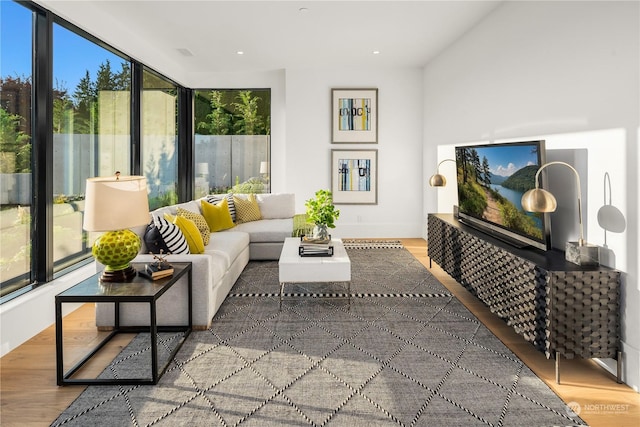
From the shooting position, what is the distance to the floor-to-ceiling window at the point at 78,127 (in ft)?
12.2

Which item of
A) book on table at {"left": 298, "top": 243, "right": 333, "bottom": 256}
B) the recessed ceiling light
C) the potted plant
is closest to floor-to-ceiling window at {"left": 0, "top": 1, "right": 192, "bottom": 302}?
the recessed ceiling light

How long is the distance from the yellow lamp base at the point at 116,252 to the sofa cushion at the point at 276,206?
3381 mm

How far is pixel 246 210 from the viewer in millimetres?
5785

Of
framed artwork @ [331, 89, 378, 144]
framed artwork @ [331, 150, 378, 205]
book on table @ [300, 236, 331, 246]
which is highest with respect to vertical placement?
framed artwork @ [331, 89, 378, 144]

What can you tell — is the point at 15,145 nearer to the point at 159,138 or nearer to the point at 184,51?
the point at 159,138

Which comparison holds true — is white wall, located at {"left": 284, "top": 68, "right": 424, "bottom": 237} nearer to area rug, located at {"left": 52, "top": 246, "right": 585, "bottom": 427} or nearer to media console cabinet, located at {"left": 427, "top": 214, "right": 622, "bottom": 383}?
area rug, located at {"left": 52, "top": 246, "right": 585, "bottom": 427}

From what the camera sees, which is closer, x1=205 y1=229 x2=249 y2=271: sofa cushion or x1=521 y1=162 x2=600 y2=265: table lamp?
x1=521 y1=162 x2=600 y2=265: table lamp

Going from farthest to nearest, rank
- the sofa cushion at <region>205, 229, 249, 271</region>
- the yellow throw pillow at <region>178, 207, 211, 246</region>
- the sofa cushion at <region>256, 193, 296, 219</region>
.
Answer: the sofa cushion at <region>256, 193, 296, 219</region>, the yellow throw pillow at <region>178, 207, 211, 246</region>, the sofa cushion at <region>205, 229, 249, 271</region>

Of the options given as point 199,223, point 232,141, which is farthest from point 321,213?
point 232,141

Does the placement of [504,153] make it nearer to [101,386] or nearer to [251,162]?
[101,386]

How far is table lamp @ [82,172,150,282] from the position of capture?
2.51 m

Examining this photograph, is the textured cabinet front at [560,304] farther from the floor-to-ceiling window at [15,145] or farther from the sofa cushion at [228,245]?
the floor-to-ceiling window at [15,145]

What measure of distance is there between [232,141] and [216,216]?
93.5 inches

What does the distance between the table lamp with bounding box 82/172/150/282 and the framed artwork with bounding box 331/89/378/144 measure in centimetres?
467
